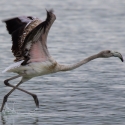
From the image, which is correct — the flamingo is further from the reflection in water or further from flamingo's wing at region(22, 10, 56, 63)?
the reflection in water

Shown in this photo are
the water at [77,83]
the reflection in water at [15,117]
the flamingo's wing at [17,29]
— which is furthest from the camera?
the flamingo's wing at [17,29]

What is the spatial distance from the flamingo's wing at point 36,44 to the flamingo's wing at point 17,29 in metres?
0.17

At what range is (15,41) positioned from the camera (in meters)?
12.0

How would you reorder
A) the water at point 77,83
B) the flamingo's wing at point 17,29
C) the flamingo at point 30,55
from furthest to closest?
the flamingo's wing at point 17,29 → the flamingo at point 30,55 → the water at point 77,83

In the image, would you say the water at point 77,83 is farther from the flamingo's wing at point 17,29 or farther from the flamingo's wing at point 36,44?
the flamingo's wing at point 17,29

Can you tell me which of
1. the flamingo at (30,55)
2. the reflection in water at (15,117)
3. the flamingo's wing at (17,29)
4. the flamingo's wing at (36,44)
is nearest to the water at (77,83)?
the reflection in water at (15,117)

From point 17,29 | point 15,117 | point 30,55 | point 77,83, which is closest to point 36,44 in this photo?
point 30,55

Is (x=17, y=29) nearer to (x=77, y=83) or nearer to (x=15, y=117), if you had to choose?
(x=15, y=117)

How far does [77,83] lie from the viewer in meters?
13.8

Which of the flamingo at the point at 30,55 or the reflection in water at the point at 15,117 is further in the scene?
the flamingo at the point at 30,55

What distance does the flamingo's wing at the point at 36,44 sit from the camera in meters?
11.2

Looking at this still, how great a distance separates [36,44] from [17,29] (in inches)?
24.7

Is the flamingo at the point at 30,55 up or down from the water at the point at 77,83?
up

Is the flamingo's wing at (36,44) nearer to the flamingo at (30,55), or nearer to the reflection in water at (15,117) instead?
the flamingo at (30,55)
